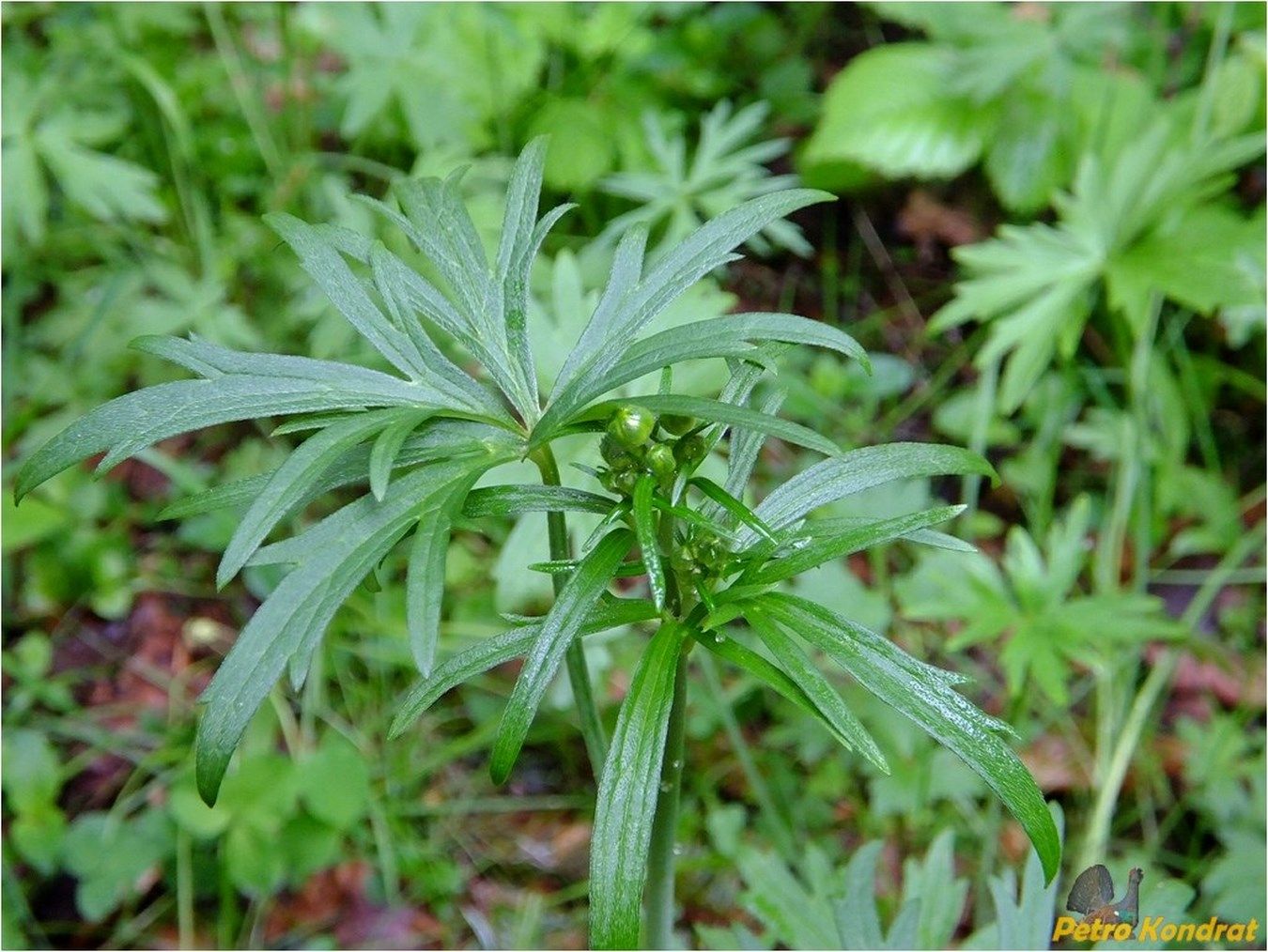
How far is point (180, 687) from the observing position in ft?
6.23

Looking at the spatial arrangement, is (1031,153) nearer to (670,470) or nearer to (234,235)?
(234,235)

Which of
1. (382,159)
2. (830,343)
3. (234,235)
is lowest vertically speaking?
(830,343)

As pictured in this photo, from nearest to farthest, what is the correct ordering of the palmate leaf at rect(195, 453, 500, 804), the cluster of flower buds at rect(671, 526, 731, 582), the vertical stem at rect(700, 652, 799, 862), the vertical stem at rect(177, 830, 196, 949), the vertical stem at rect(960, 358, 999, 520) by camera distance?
the palmate leaf at rect(195, 453, 500, 804)
the cluster of flower buds at rect(671, 526, 731, 582)
the vertical stem at rect(700, 652, 799, 862)
the vertical stem at rect(177, 830, 196, 949)
the vertical stem at rect(960, 358, 999, 520)

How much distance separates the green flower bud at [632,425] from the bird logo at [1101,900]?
2.51 ft

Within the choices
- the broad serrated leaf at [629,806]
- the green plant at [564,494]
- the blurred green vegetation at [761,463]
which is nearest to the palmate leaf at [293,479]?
the green plant at [564,494]

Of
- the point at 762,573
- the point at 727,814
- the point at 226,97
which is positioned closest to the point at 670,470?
the point at 762,573

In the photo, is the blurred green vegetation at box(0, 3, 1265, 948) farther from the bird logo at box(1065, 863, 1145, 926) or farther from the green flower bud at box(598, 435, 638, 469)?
the green flower bud at box(598, 435, 638, 469)

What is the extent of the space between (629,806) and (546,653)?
11cm

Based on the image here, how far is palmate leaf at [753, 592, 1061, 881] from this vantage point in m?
0.66

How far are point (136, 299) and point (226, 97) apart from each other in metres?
0.64

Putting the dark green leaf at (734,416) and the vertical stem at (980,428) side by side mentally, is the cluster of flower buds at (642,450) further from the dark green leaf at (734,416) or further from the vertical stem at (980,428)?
the vertical stem at (980,428)

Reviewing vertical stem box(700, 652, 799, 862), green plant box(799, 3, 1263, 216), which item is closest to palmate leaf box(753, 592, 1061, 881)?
vertical stem box(700, 652, 799, 862)

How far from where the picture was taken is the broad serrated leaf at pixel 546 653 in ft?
2.16

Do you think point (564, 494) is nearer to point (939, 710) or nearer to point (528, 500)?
point (528, 500)
